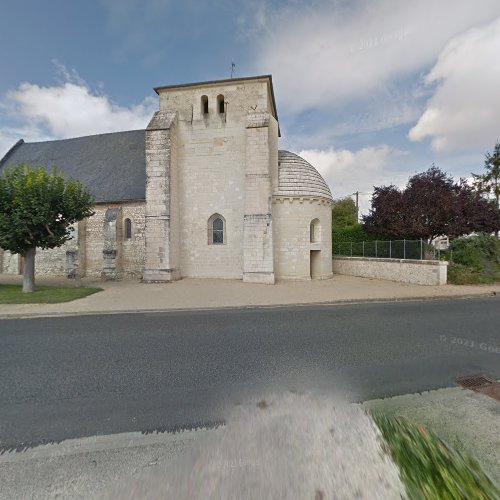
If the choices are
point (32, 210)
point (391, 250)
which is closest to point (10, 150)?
point (32, 210)

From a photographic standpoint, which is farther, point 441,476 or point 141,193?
point 141,193

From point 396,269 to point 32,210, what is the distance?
16062mm

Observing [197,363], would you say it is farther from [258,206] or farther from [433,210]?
[433,210]

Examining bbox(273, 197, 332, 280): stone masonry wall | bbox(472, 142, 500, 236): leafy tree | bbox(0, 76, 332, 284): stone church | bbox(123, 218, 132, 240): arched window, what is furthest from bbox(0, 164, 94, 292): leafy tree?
bbox(472, 142, 500, 236): leafy tree

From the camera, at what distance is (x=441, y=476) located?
1787mm

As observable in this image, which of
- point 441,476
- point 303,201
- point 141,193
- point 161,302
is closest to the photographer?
point 441,476

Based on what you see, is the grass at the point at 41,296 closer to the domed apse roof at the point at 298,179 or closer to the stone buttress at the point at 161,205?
the stone buttress at the point at 161,205

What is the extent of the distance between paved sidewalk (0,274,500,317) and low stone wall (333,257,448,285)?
60 cm

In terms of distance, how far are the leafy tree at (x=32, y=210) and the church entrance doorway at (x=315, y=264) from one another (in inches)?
452

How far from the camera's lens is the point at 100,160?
18625 millimetres

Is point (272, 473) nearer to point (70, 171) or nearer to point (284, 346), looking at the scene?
point (284, 346)

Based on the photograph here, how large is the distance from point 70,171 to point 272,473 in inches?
872

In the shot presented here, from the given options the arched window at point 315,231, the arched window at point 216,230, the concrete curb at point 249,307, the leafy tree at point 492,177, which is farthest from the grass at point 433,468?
the leafy tree at point 492,177

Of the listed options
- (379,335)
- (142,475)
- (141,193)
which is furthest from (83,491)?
(141,193)
